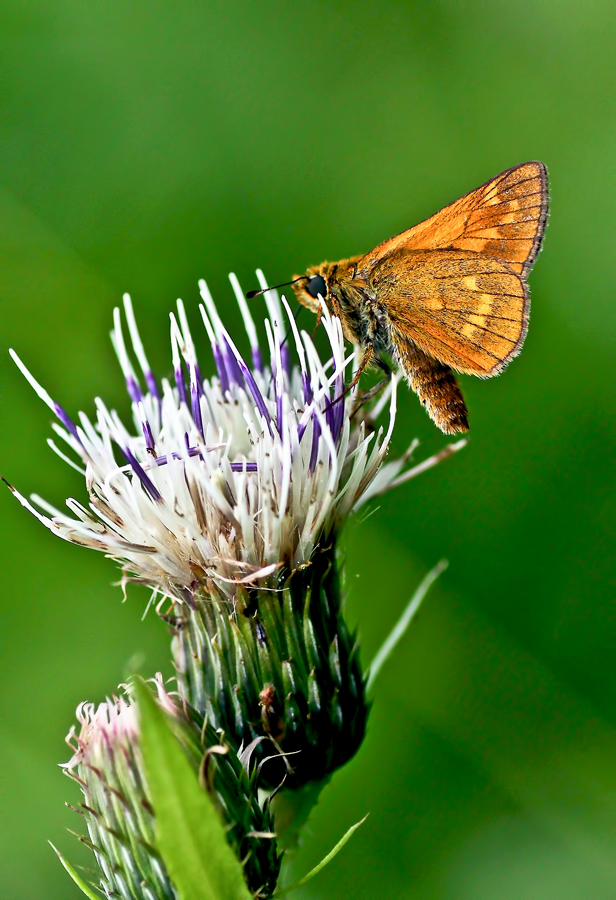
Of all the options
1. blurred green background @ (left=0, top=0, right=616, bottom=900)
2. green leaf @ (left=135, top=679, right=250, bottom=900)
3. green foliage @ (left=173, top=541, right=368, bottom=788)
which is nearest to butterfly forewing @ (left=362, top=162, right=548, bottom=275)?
green foliage @ (left=173, top=541, right=368, bottom=788)

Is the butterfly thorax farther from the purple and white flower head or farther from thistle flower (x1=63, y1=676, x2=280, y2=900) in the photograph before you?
thistle flower (x1=63, y1=676, x2=280, y2=900)

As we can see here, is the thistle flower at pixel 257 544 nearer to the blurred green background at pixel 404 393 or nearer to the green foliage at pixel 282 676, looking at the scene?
the green foliage at pixel 282 676

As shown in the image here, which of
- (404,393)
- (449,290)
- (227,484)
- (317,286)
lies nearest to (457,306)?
(449,290)

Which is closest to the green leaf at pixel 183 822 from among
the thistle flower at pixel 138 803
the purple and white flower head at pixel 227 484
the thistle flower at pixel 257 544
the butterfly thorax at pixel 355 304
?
the thistle flower at pixel 138 803

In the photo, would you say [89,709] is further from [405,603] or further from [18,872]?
[405,603]

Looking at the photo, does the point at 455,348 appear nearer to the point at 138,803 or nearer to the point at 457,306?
the point at 457,306

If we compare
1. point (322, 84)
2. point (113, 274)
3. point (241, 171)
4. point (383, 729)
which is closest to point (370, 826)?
point (383, 729)

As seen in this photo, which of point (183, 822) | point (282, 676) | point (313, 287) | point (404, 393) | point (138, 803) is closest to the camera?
point (183, 822)
